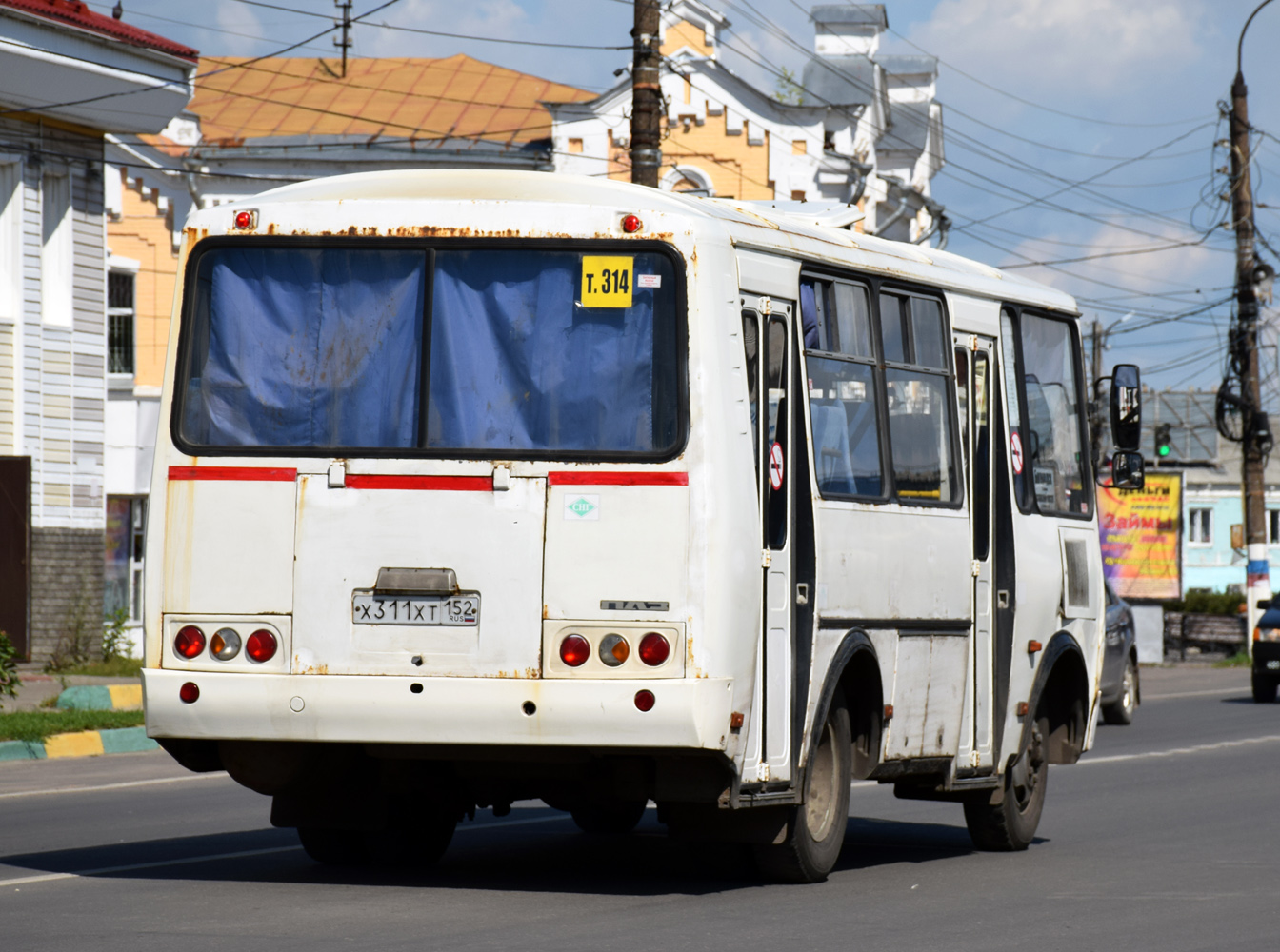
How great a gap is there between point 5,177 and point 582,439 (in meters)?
18.0

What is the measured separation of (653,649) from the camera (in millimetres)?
8469

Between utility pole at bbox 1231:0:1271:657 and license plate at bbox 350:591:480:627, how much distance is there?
3040 centimetres

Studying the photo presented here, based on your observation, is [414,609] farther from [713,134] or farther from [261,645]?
[713,134]

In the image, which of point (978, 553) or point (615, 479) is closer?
point (615, 479)

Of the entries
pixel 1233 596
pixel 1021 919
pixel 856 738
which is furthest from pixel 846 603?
pixel 1233 596

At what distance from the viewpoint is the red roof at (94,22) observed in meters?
24.0

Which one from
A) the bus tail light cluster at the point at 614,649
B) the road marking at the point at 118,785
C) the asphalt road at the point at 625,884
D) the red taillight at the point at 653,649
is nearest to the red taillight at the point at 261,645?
the asphalt road at the point at 625,884

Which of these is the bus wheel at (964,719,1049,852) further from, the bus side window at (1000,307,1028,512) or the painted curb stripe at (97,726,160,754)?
the painted curb stripe at (97,726,160,754)

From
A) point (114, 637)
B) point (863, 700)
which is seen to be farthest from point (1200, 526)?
point (863, 700)

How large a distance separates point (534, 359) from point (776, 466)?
1136 mm

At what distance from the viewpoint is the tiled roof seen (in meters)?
43.8

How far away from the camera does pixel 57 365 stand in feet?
84.8

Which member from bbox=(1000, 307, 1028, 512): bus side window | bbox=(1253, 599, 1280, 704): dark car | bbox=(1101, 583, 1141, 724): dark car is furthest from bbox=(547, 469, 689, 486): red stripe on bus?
bbox=(1253, 599, 1280, 704): dark car

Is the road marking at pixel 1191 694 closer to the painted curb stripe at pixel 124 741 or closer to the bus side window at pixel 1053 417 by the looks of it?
the painted curb stripe at pixel 124 741
